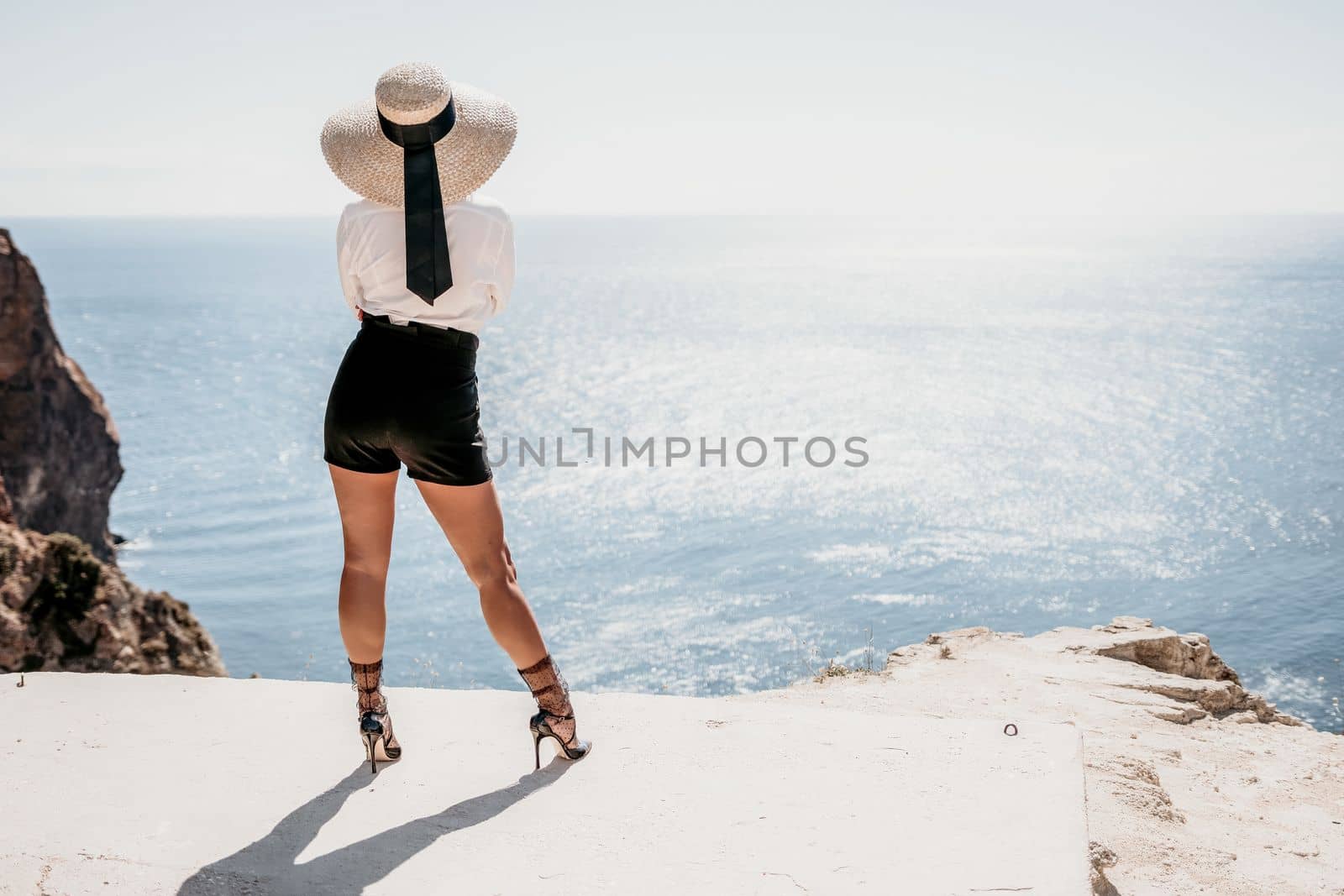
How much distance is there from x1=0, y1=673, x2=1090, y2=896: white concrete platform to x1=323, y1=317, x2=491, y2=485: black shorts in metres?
1.10

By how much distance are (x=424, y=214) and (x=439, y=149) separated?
217mm

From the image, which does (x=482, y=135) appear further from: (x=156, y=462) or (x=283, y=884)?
(x=156, y=462)

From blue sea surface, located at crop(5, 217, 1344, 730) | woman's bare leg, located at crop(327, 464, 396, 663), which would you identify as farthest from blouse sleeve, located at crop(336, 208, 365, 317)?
blue sea surface, located at crop(5, 217, 1344, 730)

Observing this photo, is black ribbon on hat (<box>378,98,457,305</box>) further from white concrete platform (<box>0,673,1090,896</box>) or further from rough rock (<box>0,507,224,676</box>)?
rough rock (<box>0,507,224,676</box>)

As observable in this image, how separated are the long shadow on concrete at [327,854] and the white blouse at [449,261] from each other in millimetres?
1515

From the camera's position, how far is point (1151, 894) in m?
3.53

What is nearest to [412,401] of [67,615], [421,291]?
[421,291]

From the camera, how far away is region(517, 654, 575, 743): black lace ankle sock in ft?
11.7

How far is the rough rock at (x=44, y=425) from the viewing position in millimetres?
26938

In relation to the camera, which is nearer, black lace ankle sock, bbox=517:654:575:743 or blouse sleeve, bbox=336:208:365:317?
blouse sleeve, bbox=336:208:365:317

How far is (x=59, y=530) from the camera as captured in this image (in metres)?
30.8

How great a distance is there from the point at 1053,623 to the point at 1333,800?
27613 mm

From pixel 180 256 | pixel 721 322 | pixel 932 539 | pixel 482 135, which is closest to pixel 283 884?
pixel 482 135

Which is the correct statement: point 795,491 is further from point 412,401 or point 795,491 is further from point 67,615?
point 412,401
